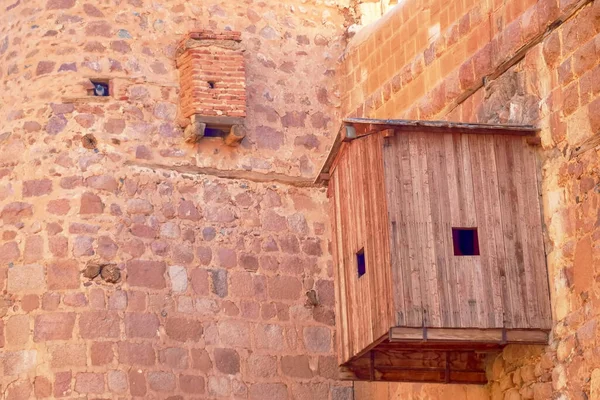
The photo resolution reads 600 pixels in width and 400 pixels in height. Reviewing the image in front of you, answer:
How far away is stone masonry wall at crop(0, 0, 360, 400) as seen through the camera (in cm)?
1301

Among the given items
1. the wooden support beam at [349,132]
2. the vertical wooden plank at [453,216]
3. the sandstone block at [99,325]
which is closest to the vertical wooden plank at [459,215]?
the vertical wooden plank at [453,216]

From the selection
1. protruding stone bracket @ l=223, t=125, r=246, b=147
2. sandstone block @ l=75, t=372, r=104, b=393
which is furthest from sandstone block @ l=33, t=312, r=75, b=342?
protruding stone bracket @ l=223, t=125, r=246, b=147

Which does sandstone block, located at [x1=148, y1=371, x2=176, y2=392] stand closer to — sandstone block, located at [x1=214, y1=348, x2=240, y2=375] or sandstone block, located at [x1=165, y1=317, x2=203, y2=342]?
sandstone block, located at [x1=165, y1=317, x2=203, y2=342]

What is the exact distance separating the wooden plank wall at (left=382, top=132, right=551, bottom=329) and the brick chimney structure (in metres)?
2.94

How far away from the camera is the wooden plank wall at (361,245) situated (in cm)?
1104

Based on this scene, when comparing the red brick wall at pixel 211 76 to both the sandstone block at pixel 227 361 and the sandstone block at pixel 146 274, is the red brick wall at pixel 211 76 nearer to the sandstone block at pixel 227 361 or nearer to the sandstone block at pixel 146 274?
the sandstone block at pixel 146 274

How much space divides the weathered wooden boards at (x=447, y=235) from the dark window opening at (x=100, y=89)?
3.24m

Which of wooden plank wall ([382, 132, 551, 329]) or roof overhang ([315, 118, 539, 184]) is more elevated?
roof overhang ([315, 118, 539, 184])

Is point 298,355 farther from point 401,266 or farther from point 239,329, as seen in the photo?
point 401,266

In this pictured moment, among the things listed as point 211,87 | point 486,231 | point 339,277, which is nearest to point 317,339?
point 339,277

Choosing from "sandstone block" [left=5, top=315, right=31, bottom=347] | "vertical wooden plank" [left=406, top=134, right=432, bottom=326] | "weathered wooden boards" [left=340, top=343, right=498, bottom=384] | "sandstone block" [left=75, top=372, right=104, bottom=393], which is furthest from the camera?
"sandstone block" [left=5, top=315, right=31, bottom=347]

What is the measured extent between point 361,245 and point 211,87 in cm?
306

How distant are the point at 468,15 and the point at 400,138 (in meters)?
1.76

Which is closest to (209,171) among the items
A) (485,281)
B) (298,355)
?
(298,355)
